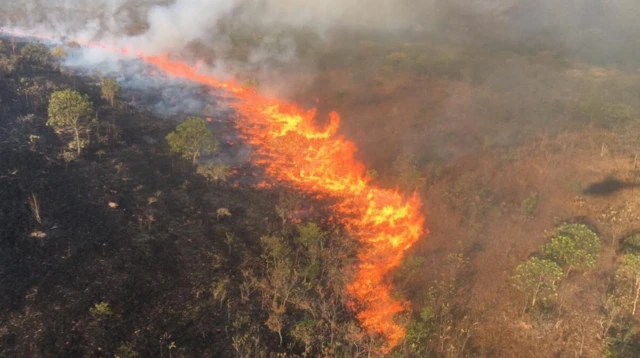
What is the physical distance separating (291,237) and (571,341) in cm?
1771

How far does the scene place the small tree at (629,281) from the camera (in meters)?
23.4

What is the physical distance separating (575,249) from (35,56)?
57.7 metres

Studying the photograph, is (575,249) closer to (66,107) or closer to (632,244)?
(632,244)

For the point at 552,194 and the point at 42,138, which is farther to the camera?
the point at 42,138

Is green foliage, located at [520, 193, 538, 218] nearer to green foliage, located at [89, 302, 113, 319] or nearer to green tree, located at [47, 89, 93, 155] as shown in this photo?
green foliage, located at [89, 302, 113, 319]

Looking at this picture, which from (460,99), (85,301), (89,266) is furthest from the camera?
(460,99)

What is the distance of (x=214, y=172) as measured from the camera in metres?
34.7

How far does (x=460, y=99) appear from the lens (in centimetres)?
4756

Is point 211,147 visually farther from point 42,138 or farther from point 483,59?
point 483,59

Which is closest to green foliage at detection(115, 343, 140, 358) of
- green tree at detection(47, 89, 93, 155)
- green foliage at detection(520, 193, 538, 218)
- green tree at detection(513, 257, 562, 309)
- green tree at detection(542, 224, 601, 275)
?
green tree at detection(513, 257, 562, 309)

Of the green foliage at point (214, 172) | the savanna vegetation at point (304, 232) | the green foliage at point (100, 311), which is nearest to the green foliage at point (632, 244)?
the savanna vegetation at point (304, 232)

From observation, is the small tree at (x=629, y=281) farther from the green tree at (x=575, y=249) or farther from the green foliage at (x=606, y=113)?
the green foliage at (x=606, y=113)

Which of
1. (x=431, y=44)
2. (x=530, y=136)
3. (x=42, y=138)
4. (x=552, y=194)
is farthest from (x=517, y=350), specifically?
(x=431, y=44)

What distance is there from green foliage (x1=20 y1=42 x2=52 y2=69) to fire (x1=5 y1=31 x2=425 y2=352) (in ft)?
45.9
